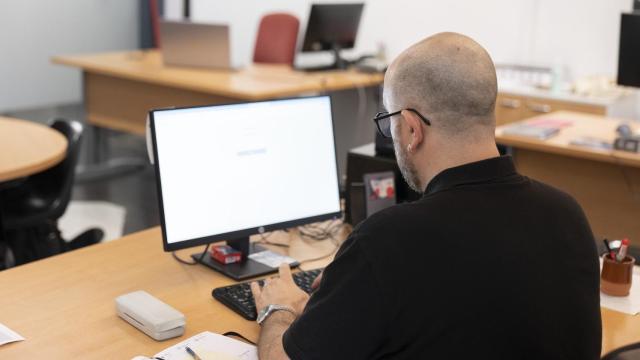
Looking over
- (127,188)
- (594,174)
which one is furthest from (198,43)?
(594,174)

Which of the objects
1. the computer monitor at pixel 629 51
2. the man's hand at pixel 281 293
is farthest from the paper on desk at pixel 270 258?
the computer monitor at pixel 629 51

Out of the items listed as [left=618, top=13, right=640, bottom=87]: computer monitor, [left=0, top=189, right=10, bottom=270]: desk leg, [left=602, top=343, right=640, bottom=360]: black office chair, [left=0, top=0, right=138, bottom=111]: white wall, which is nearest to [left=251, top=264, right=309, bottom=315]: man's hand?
[left=602, top=343, right=640, bottom=360]: black office chair

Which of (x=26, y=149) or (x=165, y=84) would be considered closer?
(x=26, y=149)

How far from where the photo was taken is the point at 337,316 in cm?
129

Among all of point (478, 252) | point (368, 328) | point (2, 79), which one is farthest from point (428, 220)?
point (2, 79)

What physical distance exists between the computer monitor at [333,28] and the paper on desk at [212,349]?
12.7 ft

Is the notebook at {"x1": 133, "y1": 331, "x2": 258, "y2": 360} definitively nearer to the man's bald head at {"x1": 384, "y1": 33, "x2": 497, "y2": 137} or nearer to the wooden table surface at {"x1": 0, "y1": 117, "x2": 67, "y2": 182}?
the man's bald head at {"x1": 384, "y1": 33, "x2": 497, "y2": 137}

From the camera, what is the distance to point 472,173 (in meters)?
1.35

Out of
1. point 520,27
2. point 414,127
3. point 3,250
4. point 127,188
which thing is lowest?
point 127,188

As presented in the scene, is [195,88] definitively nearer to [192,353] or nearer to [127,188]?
[127,188]

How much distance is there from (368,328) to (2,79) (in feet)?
23.0

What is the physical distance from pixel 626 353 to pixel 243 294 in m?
0.84

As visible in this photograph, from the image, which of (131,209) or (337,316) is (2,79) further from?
(337,316)

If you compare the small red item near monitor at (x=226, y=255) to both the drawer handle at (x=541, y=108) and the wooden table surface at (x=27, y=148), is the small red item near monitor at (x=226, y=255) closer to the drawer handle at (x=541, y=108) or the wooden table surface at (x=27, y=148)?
the wooden table surface at (x=27, y=148)
